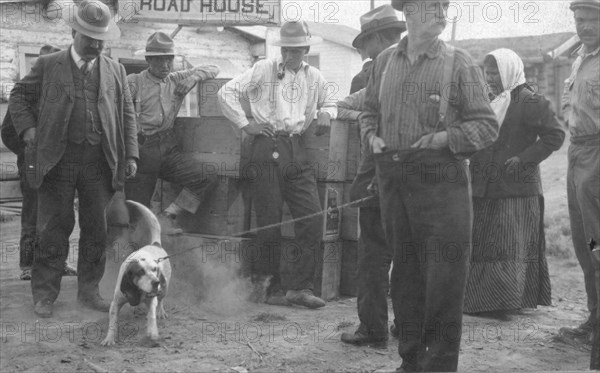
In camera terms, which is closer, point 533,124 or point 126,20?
point 533,124

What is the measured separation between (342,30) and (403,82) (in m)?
28.9

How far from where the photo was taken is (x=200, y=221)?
7898 millimetres

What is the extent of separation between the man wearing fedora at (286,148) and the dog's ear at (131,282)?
1.58 meters

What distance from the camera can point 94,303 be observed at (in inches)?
269

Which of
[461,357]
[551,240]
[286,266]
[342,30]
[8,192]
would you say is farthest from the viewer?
[342,30]

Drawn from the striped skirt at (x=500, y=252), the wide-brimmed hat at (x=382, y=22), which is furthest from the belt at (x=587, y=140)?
the wide-brimmed hat at (x=382, y=22)

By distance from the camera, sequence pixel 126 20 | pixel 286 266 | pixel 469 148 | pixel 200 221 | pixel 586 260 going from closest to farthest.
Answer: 1. pixel 469 148
2. pixel 586 260
3. pixel 286 266
4. pixel 200 221
5. pixel 126 20

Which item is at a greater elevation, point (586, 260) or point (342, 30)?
point (342, 30)

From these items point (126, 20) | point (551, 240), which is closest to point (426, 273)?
point (551, 240)

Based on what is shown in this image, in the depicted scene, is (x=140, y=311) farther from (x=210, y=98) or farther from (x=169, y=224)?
(x=210, y=98)

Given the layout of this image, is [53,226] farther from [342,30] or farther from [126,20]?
[342,30]

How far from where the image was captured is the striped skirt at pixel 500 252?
273 inches

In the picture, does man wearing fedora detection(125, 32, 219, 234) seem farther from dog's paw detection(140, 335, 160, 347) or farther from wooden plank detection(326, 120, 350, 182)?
dog's paw detection(140, 335, 160, 347)

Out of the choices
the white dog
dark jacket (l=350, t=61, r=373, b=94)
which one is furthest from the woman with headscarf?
the white dog
